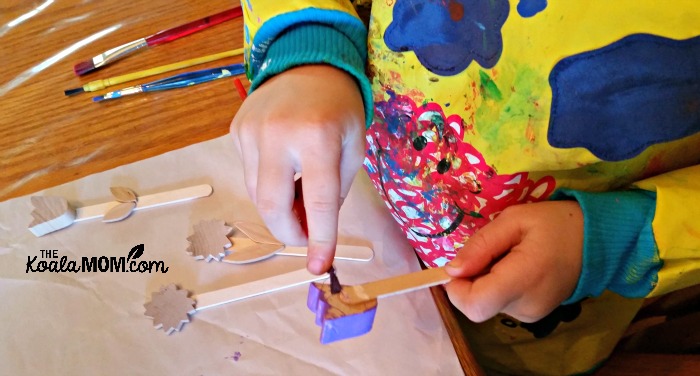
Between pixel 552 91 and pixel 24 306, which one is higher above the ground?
pixel 552 91

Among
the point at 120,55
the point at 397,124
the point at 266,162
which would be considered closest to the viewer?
the point at 266,162

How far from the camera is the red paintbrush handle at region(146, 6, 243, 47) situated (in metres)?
0.58

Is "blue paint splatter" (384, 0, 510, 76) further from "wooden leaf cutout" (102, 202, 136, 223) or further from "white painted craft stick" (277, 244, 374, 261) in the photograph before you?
"wooden leaf cutout" (102, 202, 136, 223)

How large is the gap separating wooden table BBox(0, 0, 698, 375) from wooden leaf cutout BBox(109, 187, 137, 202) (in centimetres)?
4

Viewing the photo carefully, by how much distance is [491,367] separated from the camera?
546 millimetres

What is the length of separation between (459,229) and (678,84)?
0.65 ft

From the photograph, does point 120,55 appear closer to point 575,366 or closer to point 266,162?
point 266,162

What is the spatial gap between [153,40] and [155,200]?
7.9 inches

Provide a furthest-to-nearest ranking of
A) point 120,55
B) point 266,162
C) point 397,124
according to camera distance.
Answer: point 120,55 < point 397,124 < point 266,162

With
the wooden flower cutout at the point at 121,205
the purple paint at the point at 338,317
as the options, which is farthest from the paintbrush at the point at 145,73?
the purple paint at the point at 338,317

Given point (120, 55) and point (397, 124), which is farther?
point (120, 55)

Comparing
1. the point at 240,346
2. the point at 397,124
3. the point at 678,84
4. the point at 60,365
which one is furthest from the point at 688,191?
the point at 60,365

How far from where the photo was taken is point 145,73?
0.56 m

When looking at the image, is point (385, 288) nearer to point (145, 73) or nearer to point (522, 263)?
point (522, 263)
